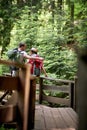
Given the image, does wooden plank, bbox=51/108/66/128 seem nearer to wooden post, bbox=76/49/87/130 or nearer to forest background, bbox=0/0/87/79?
wooden post, bbox=76/49/87/130

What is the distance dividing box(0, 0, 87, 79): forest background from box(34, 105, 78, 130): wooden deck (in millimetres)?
6745

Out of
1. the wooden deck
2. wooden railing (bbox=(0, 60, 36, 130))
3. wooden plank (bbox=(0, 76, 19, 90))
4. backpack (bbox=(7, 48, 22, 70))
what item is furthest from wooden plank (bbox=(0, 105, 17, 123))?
backpack (bbox=(7, 48, 22, 70))

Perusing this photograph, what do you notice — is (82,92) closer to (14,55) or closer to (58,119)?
(58,119)

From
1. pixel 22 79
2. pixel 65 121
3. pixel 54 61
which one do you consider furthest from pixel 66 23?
pixel 22 79

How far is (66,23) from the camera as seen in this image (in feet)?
61.3

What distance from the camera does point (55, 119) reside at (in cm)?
722

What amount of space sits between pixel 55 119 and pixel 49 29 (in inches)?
446

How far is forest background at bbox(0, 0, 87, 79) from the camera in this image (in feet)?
52.2

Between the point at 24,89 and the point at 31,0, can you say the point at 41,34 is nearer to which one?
the point at 31,0

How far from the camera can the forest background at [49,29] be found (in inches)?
626

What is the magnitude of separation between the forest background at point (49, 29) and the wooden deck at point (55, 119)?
22.1 feet

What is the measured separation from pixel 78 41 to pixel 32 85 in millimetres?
10896

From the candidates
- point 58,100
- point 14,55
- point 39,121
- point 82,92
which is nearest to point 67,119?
point 39,121

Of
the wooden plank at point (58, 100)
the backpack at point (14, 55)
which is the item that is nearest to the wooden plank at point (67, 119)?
the wooden plank at point (58, 100)
